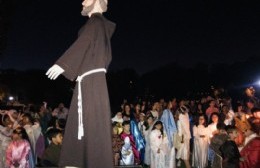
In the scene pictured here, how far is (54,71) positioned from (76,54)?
30 centimetres

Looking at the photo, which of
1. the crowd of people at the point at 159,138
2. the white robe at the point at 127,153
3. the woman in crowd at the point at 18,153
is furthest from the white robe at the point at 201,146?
the woman in crowd at the point at 18,153

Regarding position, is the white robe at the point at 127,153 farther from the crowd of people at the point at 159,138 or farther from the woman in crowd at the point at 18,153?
the woman in crowd at the point at 18,153

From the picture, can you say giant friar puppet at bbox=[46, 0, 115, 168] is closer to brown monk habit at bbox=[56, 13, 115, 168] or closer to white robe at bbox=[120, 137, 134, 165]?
brown monk habit at bbox=[56, 13, 115, 168]

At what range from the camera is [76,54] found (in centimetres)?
447

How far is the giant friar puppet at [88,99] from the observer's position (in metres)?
4.41

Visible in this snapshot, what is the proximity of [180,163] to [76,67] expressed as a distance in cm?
1106

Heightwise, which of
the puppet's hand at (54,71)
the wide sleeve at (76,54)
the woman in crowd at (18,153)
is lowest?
the woman in crowd at (18,153)

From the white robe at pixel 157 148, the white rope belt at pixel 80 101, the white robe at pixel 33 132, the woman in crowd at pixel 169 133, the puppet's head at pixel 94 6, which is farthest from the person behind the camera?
the woman in crowd at pixel 169 133

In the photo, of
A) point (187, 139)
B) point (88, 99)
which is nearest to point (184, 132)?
point (187, 139)

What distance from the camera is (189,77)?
57812 mm

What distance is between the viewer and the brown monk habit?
4.42 meters

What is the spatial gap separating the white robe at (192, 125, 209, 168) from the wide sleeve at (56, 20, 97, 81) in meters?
9.48

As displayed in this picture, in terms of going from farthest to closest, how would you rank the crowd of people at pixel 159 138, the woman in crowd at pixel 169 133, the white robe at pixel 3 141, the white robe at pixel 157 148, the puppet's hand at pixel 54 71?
1. the woman in crowd at pixel 169 133
2. the white robe at pixel 157 148
3. the white robe at pixel 3 141
4. the crowd of people at pixel 159 138
5. the puppet's hand at pixel 54 71

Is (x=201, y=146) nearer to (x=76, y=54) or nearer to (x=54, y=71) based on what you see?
(x=76, y=54)
